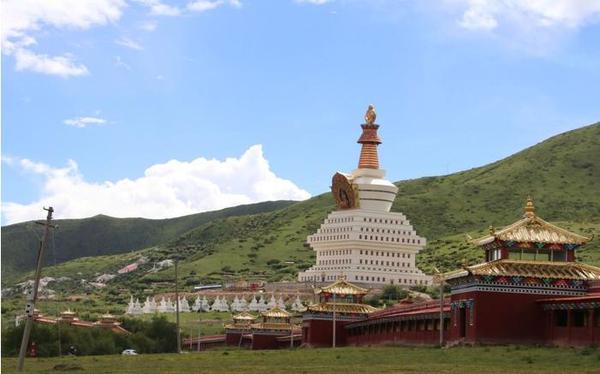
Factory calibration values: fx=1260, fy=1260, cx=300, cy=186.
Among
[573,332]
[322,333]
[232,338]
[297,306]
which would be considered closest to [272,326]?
[232,338]

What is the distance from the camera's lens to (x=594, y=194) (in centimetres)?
18875

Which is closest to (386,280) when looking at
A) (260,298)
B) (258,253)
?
(260,298)

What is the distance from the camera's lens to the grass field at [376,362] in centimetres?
4162

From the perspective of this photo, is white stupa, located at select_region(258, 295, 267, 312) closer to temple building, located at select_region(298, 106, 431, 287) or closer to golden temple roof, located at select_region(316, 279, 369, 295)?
temple building, located at select_region(298, 106, 431, 287)

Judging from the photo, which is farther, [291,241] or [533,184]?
[533,184]

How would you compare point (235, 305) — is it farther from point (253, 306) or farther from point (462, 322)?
point (462, 322)

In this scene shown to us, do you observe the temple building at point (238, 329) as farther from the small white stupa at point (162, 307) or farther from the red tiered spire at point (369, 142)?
the red tiered spire at point (369, 142)

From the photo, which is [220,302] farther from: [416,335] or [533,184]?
[533,184]

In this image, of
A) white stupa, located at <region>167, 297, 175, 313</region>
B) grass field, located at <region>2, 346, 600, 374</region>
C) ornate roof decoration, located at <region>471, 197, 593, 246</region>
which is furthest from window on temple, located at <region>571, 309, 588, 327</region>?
white stupa, located at <region>167, 297, 175, 313</region>

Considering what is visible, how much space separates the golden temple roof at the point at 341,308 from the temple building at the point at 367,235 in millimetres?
48942

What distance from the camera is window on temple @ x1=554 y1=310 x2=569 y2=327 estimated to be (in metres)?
51.7

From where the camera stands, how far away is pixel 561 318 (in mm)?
52188

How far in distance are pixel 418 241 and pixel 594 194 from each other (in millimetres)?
64934

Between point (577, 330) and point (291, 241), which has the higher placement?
point (291, 241)
